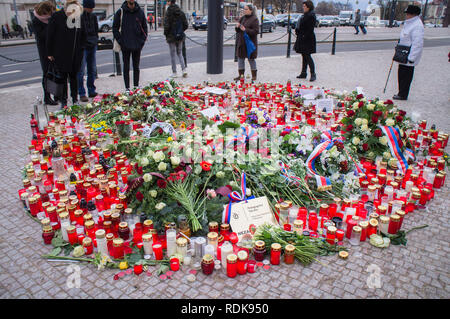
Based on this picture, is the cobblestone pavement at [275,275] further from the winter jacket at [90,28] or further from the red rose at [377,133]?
the winter jacket at [90,28]

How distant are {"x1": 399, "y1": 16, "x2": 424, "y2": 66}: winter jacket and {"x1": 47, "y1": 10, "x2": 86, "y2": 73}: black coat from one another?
19.7 ft

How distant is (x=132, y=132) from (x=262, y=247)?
269 cm

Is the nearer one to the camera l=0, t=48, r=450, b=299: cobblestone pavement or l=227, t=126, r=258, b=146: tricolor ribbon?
l=0, t=48, r=450, b=299: cobblestone pavement

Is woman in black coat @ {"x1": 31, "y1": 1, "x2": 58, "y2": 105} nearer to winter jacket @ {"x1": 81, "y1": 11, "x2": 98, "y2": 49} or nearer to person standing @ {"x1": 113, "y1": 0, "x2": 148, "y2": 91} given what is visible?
winter jacket @ {"x1": 81, "y1": 11, "x2": 98, "y2": 49}

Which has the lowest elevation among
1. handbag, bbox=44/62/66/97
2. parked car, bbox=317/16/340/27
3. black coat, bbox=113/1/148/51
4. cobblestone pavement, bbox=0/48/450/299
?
cobblestone pavement, bbox=0/48/450/299

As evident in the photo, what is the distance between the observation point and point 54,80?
589 centimetres

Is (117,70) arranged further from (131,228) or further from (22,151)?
(131,228)

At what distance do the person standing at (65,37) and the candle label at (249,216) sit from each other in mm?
4476

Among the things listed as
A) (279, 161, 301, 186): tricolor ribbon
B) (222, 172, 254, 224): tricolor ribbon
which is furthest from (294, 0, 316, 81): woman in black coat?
(222, 172, 254, 224): tricolor ribbon

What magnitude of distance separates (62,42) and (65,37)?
99mm

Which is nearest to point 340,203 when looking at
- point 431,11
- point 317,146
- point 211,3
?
point 317,146

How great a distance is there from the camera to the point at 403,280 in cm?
235

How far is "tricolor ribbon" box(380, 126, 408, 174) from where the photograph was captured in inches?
157

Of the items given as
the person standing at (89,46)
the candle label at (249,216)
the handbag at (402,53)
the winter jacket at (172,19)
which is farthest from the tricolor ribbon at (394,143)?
the winter jacket at (172,19)
